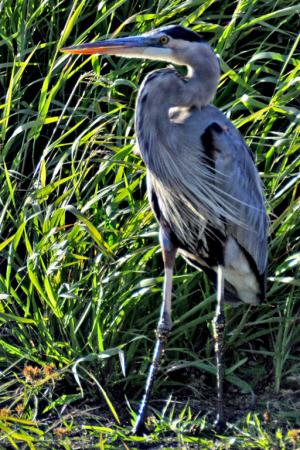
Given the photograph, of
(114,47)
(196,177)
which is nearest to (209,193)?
(196,177)

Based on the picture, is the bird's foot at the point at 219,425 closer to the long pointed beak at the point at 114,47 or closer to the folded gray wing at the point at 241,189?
the folded gray wing at the point at 241,189

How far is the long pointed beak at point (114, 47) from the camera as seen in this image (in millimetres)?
3863

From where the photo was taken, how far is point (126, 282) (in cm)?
422

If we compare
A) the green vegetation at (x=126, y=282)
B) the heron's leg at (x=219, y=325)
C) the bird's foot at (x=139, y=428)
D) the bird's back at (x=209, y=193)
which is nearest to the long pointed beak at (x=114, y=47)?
the bird's back at (x=209, y=193)

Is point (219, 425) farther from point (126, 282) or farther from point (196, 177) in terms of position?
point (196, 177)

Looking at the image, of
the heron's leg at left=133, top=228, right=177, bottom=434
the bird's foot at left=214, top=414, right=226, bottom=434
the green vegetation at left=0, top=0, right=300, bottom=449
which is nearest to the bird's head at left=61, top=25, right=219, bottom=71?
the green vegetation at left=0, top=0, right=300, bottom=449

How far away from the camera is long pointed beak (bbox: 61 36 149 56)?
3863 mm

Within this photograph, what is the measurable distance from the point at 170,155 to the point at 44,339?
79 centimetres

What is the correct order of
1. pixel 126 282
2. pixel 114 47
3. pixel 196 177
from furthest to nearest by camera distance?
pixel 126 282 < pixel 196 177 < pixel 114 47

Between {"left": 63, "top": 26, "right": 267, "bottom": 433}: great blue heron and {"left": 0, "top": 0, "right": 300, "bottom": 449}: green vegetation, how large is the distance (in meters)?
0.11

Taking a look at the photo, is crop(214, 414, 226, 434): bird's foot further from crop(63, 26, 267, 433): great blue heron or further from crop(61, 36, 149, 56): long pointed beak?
crop(61, 36, 149, 56): long pointed beak

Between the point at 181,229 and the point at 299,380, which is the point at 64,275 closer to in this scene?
the point at 181,229

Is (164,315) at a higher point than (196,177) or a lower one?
lower

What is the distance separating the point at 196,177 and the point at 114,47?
0.51m
